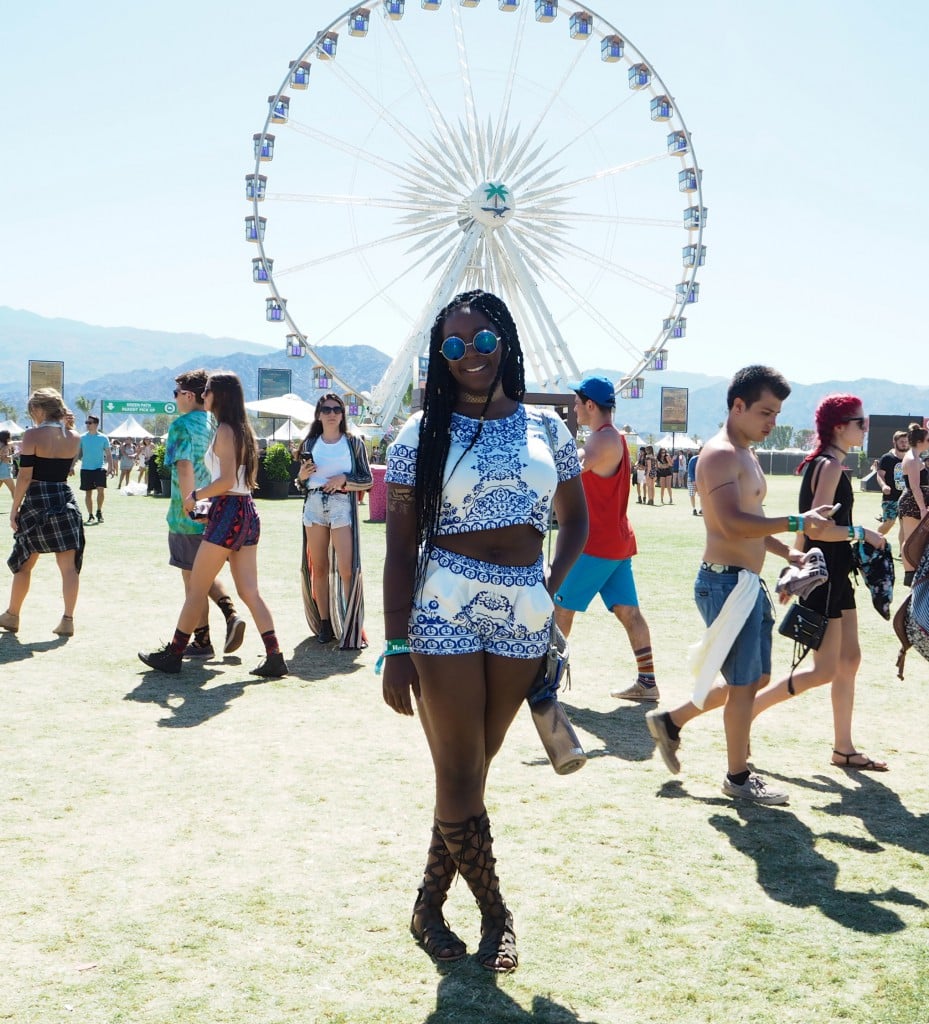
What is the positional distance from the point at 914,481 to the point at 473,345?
9.20m

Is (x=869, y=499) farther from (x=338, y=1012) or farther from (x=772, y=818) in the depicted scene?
(x=338, y=1012)

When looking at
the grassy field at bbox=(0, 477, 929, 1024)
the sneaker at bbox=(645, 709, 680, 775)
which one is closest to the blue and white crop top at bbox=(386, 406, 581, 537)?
the grassy field at bbox=(0, 477, 929, 1024)

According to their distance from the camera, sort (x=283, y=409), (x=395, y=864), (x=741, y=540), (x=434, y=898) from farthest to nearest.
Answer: (x=283, y=409), (x=741, y=540), (x=395, y=864), (x=434, y=898)

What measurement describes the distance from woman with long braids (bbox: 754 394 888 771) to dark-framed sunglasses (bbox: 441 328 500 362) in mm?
2371

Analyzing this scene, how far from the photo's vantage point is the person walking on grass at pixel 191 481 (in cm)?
744

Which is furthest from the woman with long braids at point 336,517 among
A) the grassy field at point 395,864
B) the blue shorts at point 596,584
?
the blue shorts at point 596,584

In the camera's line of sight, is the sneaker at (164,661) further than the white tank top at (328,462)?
No

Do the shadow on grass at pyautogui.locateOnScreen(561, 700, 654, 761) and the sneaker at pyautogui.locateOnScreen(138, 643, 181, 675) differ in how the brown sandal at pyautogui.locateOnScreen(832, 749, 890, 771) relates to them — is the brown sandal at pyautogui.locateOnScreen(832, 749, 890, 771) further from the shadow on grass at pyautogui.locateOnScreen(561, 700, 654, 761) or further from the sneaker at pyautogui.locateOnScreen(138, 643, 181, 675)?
the sneaker at pyautogui.locateOnScreen(138, 643, 181, 675)

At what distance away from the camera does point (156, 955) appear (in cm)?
311

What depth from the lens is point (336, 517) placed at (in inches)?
313

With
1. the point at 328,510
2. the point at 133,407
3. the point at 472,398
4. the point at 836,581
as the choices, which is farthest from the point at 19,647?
the point at 133,407

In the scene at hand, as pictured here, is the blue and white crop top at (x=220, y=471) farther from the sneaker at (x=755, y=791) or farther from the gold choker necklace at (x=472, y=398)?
the gold choker necklace at (x=472, y=398)

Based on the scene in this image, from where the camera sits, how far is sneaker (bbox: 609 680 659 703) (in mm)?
6551

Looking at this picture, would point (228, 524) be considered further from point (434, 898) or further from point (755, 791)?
point (434, 898)
